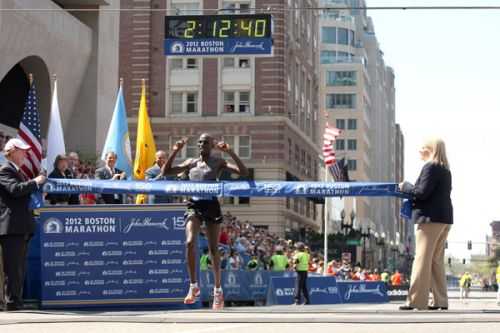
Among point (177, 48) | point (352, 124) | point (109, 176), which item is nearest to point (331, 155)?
point (177, 48)

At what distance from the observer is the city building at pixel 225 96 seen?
2773 inches

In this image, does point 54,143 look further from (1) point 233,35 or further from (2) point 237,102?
(2) point 237,102

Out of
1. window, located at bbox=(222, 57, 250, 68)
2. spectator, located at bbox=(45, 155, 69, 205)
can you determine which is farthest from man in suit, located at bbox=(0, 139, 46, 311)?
window, located at bbox=(222, 57, 250, 68)

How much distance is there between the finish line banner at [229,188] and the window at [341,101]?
377 feet

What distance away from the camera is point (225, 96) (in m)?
71.7

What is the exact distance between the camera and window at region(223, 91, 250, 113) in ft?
234

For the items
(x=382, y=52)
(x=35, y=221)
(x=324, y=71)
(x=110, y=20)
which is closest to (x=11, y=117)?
(x=110, y=20)

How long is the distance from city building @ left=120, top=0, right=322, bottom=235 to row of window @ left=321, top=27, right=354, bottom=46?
58.3 meters

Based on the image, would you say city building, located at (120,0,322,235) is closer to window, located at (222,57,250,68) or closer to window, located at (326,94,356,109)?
window, located at (222,57,250,68)

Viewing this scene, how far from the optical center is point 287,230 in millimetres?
72500

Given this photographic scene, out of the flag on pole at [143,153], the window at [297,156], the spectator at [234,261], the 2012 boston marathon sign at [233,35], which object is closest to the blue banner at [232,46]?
the 2012 boston marathon sign at [233,35]

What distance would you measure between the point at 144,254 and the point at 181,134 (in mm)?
57944

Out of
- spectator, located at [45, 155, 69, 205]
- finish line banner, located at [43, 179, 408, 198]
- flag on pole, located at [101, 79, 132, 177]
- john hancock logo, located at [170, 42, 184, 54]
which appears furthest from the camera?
john hancock logo, located at [170, 42, 184, 54]

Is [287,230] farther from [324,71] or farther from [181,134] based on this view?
[324,71]
